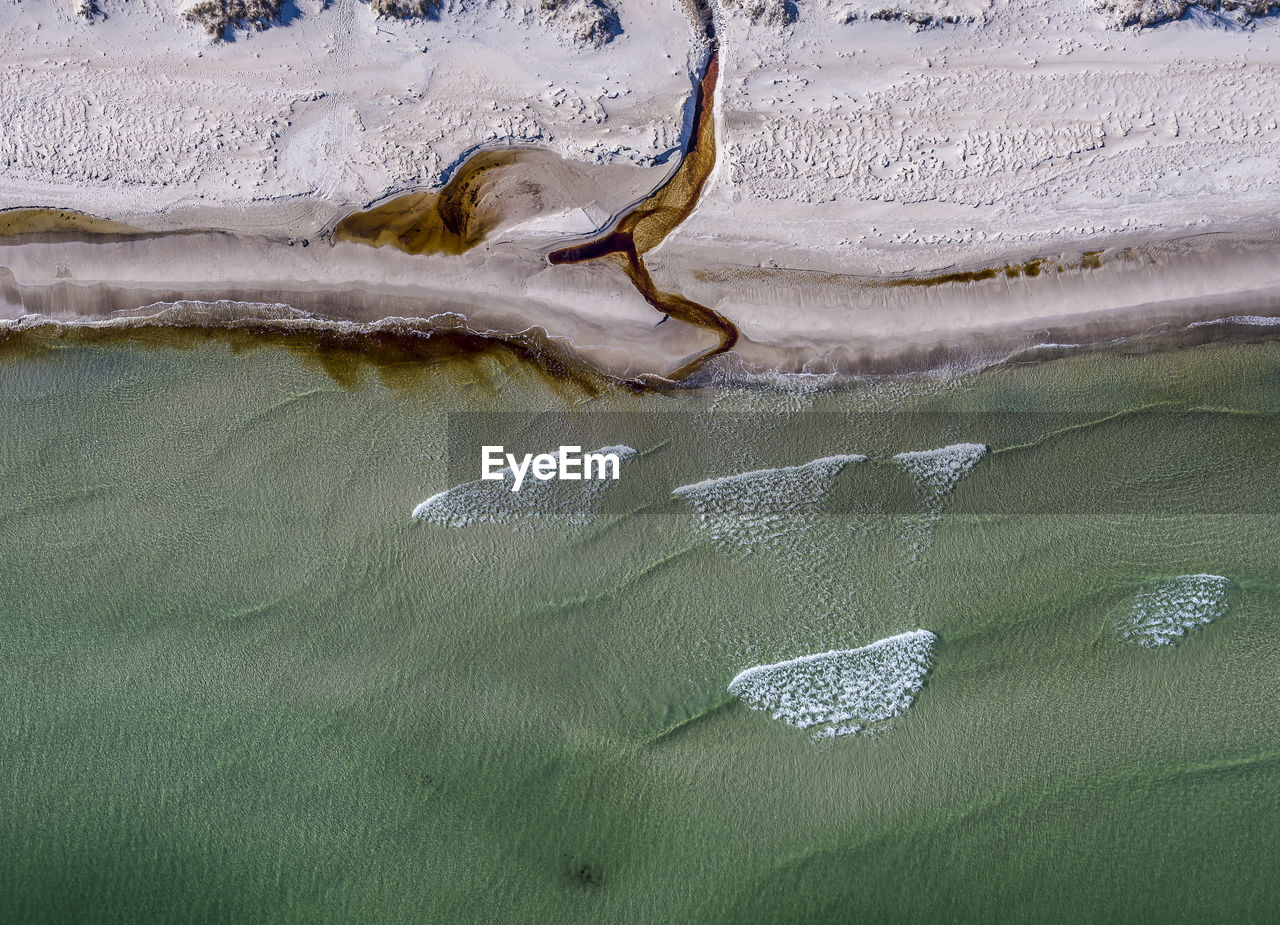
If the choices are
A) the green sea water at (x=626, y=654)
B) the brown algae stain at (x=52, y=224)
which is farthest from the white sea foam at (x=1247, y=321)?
the brown algae stain at (x=52, y=224)

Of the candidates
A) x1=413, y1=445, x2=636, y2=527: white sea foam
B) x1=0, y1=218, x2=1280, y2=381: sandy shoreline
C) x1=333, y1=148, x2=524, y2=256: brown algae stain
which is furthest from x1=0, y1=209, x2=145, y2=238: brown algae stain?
x1=413, y1=445, x2=636, y2=527: white sea foam

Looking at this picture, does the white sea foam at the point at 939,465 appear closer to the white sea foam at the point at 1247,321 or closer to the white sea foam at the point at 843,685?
the white sea foam at the point at 843,685

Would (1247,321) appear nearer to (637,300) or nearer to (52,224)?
(637,300)

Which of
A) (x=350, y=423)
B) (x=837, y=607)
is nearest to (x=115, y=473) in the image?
(x=350, y=423)

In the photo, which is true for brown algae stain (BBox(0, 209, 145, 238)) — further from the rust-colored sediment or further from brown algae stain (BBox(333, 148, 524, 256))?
the rust-colored sediment

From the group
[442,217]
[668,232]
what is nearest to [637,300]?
[668,232]

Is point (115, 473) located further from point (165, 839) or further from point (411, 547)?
point (165, 839)
